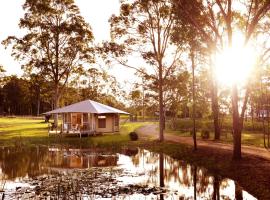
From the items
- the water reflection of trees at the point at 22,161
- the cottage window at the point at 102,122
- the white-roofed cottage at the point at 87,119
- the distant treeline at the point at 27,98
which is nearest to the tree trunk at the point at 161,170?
the water reflection of trees at the point at 22,161

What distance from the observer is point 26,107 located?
110 meters

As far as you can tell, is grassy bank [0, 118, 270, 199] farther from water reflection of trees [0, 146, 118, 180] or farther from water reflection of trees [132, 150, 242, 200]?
water reflection of trees [0, 146, 118, 180]

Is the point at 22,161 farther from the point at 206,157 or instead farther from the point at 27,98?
the point at 27,98

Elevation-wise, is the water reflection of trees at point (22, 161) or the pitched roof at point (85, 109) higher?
the pitched roof at point (85, 109)

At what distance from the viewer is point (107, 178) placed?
1616cm

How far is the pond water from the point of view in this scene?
13.3 metres

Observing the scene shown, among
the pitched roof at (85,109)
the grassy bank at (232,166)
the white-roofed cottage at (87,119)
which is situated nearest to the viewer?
the grassy bank at (232,166)

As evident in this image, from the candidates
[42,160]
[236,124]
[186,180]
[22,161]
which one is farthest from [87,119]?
[186,180]

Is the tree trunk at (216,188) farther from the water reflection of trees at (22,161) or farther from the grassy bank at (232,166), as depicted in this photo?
the water reflection of trees at (22,161)

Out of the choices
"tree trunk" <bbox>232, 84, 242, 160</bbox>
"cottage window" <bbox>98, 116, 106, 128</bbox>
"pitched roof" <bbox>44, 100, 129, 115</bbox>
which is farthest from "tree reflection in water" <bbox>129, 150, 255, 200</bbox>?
"cottage window" <bbox>98, 116, 106, 128</bbox>

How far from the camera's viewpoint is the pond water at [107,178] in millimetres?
13258

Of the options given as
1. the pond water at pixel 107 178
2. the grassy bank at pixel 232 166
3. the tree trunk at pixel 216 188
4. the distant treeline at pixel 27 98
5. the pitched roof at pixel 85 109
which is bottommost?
the tree trunk at pixel 216 188

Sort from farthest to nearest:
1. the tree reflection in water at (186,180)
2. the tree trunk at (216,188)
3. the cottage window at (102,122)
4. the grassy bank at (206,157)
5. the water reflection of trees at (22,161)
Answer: the cottage window at (102,122), the water reflection of trees at (22,161), the grassy bank at (206,157), the tree reflection in water at (186,180), the tree trunk at (216,188)

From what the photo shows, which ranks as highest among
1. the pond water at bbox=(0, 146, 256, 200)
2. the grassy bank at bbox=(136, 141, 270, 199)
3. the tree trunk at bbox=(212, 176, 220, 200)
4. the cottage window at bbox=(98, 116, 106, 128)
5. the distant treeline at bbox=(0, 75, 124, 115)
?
the distant treeline at bbox=(0, 75, 124, 115)
